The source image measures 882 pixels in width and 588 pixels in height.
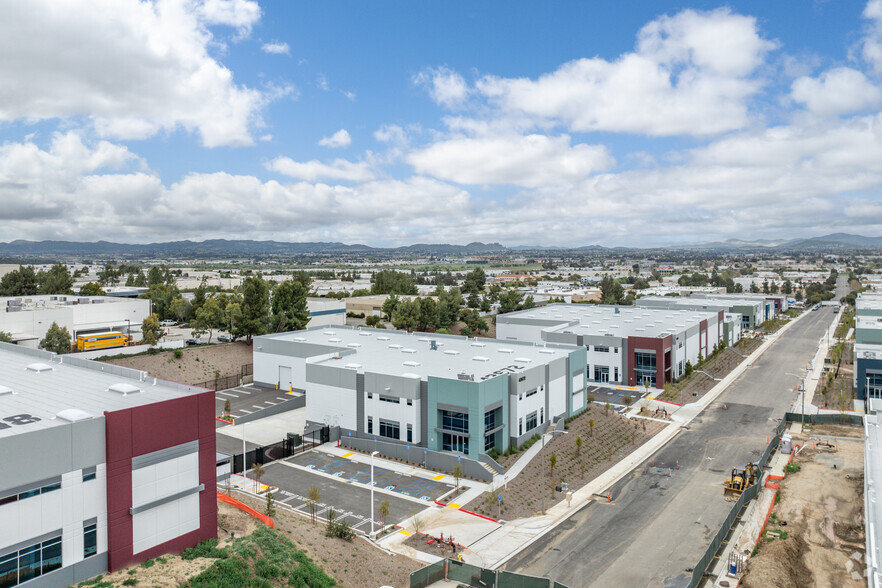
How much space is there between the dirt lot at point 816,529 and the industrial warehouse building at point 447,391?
18843 millimetres

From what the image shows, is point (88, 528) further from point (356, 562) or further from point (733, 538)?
point (733, 538)

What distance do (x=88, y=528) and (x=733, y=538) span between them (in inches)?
1272

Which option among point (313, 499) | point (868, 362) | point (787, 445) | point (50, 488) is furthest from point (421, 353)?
point (868, 362)

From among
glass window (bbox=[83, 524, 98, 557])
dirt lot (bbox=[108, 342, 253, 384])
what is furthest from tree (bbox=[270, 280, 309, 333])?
glass window (bbox=[83, 524, 98, 557])

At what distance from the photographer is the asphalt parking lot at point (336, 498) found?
35750 mm

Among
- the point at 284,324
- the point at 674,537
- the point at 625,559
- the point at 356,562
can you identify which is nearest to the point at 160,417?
the point at 356,562

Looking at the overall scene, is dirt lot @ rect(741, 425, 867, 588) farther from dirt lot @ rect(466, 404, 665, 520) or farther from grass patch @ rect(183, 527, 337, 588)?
A: grass patch @ rect(183, 527, 337, 588)

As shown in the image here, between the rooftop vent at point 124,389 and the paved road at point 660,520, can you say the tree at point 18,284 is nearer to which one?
the rooftop vent at point 124,389

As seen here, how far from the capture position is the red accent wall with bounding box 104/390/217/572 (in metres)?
24.3

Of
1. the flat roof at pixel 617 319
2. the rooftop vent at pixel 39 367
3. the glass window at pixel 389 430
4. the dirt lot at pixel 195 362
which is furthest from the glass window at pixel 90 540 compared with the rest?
the flat roof at pixel 617 319

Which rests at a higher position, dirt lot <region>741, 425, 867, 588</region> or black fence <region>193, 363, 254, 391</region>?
black fence <region>193, 363, 254, 391</region>

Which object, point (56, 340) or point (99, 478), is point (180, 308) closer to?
point (56, 340)

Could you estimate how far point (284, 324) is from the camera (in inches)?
3265

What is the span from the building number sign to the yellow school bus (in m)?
63.0
